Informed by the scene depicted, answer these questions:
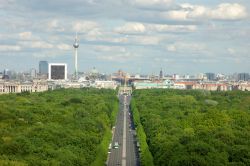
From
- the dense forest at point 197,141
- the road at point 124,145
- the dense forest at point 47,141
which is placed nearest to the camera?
the dense forest at point 197,141

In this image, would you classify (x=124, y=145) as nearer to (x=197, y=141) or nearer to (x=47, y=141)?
(x=47, y=141)

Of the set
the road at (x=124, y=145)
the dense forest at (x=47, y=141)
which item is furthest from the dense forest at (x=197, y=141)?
the dense forest at (x=47, y=141)

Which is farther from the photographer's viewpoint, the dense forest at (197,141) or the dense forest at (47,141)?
the dense forest at (47,141)

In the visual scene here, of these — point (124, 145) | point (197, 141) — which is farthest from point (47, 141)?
point (124, 145)

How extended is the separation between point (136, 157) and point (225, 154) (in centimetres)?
1821

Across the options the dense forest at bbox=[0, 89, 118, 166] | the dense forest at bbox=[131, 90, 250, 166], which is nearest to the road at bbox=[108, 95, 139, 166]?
the dense forest at bbox=[131, 90, 250, 166]

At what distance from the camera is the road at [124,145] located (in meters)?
57.8

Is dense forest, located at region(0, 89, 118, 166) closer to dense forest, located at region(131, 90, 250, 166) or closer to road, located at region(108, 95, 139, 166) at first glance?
road, located at region(108, 95, 139, 166)

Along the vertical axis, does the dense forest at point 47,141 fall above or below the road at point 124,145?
above

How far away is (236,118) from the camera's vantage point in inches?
2899

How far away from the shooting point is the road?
2276 inches

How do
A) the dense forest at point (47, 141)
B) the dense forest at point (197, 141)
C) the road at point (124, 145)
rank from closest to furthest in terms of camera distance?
the dense forest at point (197, 141), the dense forest at point (47, 141), the road at point (124, 145)

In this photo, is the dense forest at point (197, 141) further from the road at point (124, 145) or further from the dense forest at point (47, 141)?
the dense forest at point (47, 141)

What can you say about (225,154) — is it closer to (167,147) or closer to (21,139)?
(167,147)
